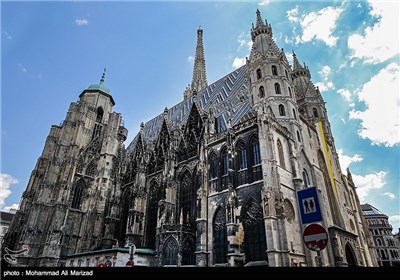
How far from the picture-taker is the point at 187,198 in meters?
26.7

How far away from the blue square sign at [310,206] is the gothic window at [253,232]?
12.7 metres

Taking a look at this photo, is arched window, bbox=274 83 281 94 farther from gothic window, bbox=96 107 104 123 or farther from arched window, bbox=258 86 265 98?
gothic window, bbox=96 107 104 123

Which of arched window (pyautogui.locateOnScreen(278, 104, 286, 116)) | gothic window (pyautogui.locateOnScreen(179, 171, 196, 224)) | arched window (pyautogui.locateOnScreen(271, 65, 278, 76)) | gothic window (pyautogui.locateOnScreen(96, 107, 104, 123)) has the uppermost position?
gothic window (pyautogui.locateOnScreen(96, 107, 104, 123))

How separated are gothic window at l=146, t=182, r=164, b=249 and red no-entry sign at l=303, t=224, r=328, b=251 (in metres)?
23.6

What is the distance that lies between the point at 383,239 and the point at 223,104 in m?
59.5

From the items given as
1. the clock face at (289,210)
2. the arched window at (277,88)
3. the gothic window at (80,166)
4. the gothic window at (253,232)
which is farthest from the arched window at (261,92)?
the gothic window at (80,166)

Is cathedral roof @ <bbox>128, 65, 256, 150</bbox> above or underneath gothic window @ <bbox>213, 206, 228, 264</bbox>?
above

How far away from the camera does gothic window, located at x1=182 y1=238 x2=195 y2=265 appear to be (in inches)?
880

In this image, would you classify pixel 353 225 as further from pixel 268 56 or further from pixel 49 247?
pixel 49 247

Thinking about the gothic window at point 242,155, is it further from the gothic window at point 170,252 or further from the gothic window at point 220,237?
the gothic window at point 170,252

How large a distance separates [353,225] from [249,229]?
20.0 metres

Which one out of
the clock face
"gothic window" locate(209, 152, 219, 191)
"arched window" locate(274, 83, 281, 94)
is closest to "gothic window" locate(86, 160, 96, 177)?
"gothic window" locate(209, 152, 219, 191)

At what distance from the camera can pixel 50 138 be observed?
41719 mm

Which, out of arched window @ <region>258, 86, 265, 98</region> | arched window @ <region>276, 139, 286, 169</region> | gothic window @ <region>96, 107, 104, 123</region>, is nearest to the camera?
arched window @ <region>276, 139, 286, 169</region>
